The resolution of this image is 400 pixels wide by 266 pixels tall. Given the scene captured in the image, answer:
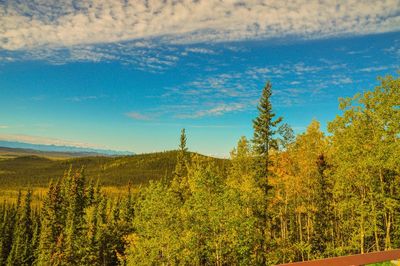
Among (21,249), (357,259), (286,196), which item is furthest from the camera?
(21,249)

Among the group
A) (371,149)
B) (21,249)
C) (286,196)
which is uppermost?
(371,149)

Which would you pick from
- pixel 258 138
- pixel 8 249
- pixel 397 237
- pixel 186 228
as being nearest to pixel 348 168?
pixel 258 138

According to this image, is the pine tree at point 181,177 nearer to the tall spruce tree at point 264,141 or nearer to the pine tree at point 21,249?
the tall spruce tree at point 264,141

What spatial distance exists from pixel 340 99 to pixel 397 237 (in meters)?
18.1

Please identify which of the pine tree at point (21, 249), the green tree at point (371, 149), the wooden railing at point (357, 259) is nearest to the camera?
the wooden railing at point (357, 259)

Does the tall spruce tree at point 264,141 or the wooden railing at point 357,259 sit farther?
the tall spruce tree at point 264,141

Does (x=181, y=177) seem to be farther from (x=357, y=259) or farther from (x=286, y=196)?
(x=357, y=259)

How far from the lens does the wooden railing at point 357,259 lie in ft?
27.2

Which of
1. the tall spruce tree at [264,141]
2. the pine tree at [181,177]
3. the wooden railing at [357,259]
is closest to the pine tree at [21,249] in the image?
the pine tree at [181,177]

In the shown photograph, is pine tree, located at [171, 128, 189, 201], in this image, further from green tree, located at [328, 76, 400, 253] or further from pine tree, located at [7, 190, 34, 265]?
pine tree, located at [7, 190, 34, 265]

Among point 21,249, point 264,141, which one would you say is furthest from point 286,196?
point 21,249

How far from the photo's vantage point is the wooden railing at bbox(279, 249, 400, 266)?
8289 millimetres

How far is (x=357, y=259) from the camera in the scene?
9172mm

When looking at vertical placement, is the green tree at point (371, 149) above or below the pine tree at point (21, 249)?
above
